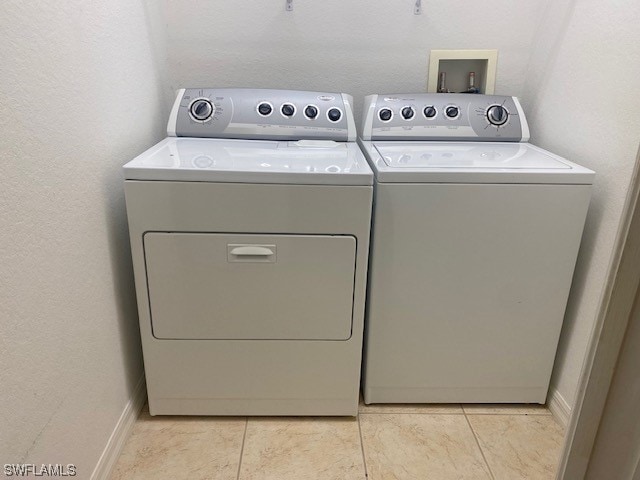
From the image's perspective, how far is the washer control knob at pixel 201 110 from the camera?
5.49 feet

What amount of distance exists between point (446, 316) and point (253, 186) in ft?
2.34

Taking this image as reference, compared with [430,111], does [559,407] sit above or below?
below

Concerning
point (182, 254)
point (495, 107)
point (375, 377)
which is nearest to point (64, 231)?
point (182, 254)

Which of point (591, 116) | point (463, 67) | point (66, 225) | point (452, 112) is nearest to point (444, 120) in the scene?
point (452, 112)

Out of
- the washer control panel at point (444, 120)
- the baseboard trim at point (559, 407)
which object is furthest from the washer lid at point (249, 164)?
the baseboard trim at point (559, 407)

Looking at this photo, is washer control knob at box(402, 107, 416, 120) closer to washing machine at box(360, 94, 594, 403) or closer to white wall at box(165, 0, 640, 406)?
washing machine at box(360, 94, 594, 403)

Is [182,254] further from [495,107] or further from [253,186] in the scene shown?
[495,107]

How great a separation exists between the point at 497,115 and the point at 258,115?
86cm

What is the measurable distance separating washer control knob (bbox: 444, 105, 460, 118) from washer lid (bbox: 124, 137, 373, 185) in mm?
409

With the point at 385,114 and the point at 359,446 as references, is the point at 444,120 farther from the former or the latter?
the point at 359,446

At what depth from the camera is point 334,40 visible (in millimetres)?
1880

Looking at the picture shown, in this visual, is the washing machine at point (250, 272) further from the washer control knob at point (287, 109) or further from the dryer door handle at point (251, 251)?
the washer control knob at point (287, 109)

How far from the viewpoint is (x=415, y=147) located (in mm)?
1642

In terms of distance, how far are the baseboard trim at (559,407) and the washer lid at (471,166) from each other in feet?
2.37
